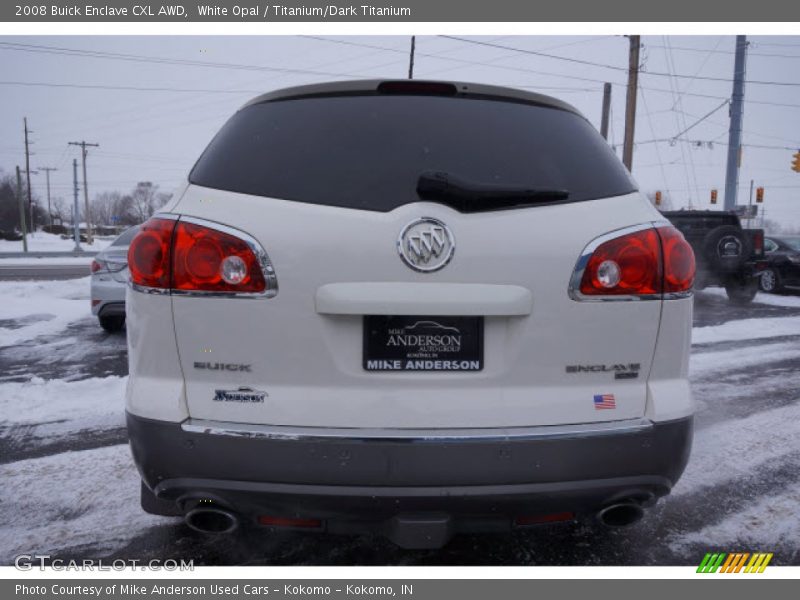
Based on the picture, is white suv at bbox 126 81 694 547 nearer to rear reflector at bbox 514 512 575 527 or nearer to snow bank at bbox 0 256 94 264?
rear reflector at bbox 514 512 575 527

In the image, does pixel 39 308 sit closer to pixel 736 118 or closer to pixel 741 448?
pixel 741 448

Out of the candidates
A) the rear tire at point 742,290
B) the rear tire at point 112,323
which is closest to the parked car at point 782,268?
the rear tire at point 742,290

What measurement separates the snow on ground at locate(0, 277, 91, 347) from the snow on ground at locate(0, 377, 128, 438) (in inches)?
99.6

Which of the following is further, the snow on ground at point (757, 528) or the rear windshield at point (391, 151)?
the snow on ground at point (757, 528)

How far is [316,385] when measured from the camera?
1852 millimetres

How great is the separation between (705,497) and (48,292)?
40.2 ft

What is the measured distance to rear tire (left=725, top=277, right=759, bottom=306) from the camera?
12.5 m

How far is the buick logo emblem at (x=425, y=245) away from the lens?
1.81 meters

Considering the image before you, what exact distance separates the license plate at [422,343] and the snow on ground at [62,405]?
301 cm

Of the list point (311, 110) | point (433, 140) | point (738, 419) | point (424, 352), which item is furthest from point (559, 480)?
point (738, 419)

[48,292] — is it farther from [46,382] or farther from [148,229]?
[148,229]

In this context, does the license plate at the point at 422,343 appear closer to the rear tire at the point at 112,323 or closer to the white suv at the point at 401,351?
the white suv at the point at 401,351

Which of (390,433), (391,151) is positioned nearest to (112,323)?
(391,151)

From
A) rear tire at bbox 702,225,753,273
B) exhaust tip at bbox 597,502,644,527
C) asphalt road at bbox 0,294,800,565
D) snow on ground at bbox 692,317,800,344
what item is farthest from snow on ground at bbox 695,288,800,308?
exhaust tip at bbox 597,502,644,527
